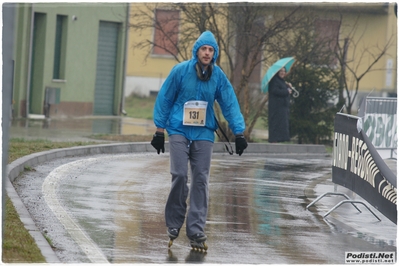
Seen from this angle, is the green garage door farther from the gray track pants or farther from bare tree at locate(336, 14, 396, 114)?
the gray track pants

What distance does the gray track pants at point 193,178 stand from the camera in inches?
321

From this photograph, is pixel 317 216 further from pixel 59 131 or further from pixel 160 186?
pixel 59 131

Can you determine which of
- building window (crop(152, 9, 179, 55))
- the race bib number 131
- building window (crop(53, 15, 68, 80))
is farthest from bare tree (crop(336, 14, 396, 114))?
the race bib number 131

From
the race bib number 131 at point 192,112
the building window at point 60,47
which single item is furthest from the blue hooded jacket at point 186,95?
the building window at point 60,47

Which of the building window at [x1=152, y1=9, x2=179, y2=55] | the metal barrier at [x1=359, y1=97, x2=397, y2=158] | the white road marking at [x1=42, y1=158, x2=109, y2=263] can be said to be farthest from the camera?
the building window at [x1=152, y1=9, x2=179, y2=55]

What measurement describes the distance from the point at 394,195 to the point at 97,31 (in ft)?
65.8

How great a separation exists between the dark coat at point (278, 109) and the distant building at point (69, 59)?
6.93 metres

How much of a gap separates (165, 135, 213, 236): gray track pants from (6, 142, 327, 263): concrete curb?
1.17 metres

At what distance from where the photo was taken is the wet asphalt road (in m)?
7.82

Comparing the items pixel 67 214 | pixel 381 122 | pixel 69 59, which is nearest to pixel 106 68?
pixel 69 59

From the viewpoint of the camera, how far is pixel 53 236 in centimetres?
823

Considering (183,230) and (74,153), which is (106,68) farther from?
(183,230)

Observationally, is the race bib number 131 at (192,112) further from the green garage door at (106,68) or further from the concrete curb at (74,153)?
the green garage door at (106,68)

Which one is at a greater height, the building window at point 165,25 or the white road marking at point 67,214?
the building window at point 165,25
